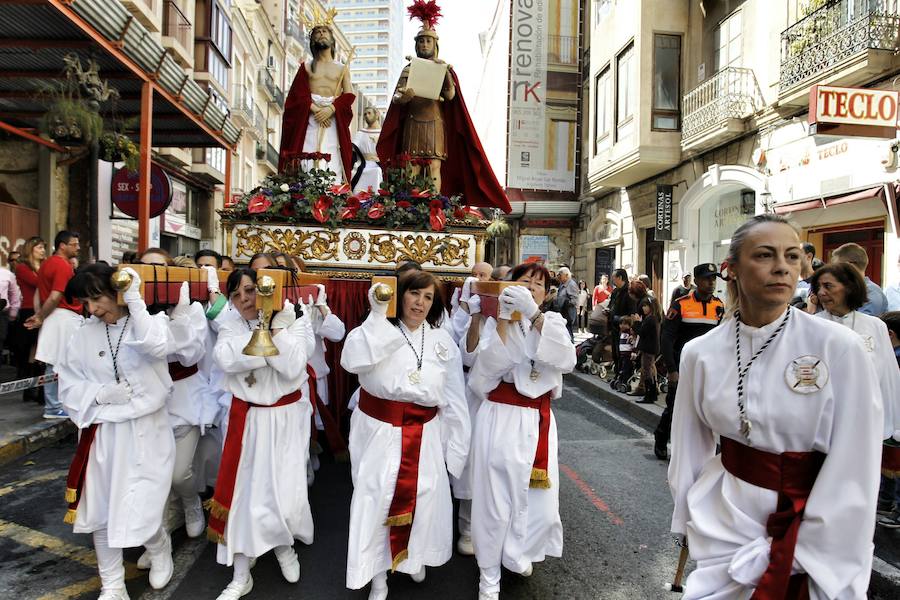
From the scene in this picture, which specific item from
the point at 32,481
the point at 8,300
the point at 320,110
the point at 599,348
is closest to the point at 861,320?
the point at 320,110

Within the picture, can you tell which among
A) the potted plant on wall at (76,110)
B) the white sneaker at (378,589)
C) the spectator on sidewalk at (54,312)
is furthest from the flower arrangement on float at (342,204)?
the potted plant on wall at (76,110)

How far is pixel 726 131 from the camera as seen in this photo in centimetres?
1248

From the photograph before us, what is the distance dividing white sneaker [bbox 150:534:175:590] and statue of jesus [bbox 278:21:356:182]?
3.65 meters

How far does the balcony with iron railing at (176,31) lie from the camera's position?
53.8ft

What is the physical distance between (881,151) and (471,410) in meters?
→ 8.13

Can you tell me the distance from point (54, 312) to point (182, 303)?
382 centimetres

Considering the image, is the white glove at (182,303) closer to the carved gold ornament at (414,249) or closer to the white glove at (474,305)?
the white glove at (474,305)

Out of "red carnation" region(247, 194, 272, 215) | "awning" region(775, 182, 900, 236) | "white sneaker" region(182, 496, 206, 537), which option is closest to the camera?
"white sneaker" region(182, 496, 206, 537)

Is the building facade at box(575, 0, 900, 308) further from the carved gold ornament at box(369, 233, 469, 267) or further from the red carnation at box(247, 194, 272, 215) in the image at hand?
the red carnation at box(247, 194, 272, 215)

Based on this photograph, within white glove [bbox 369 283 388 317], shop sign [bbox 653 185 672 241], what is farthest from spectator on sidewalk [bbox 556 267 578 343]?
white glove [bbox 369 283 388 317]

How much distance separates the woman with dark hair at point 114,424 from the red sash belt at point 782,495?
274 cm

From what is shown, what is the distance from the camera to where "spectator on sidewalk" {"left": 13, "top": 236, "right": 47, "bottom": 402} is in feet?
23.1

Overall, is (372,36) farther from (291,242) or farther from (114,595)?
(114,595)

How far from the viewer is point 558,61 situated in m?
21.1
